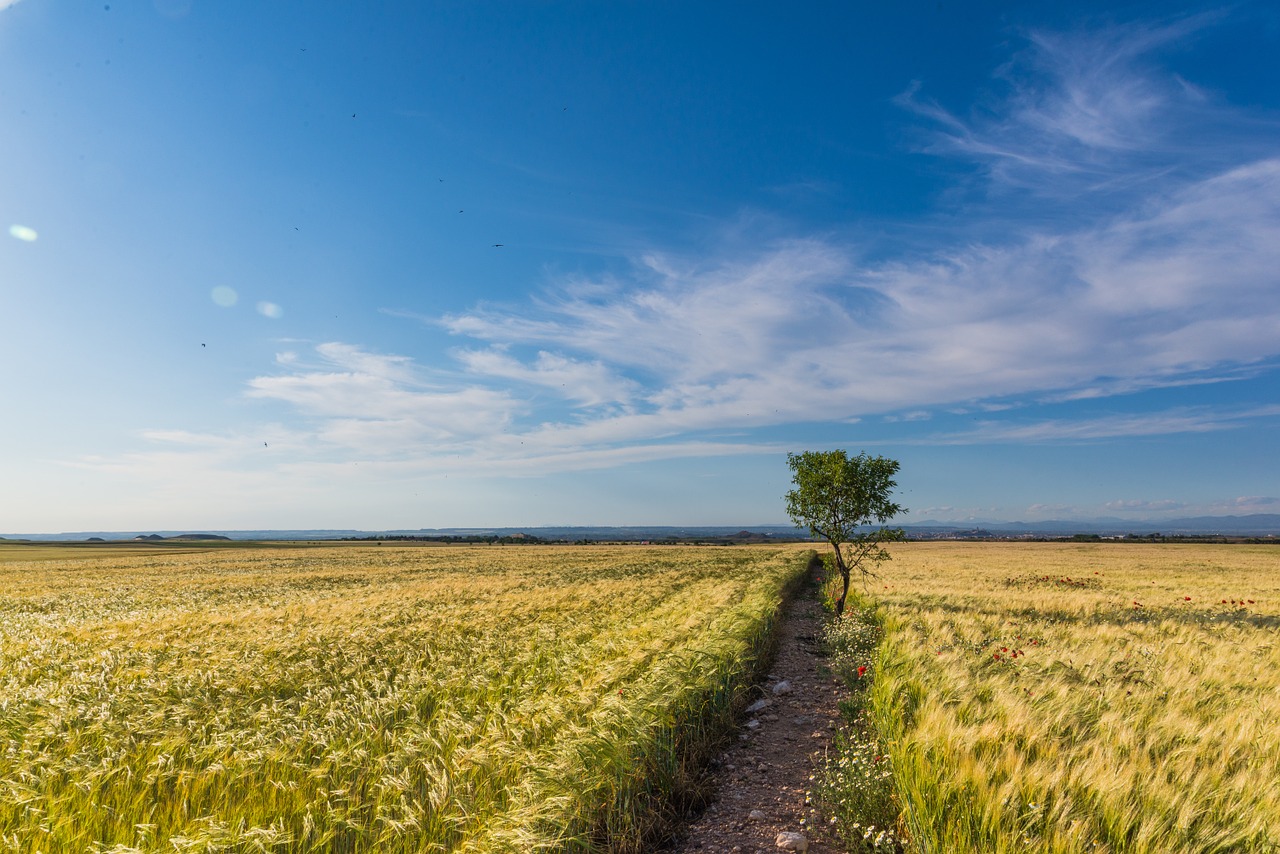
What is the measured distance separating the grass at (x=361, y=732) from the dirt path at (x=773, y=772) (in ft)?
1.37

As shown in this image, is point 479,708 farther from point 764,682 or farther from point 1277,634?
point 1277,634

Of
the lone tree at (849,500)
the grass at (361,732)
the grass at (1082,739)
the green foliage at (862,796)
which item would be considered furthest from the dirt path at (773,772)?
the lone tree at (849,500)

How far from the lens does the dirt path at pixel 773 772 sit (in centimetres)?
525

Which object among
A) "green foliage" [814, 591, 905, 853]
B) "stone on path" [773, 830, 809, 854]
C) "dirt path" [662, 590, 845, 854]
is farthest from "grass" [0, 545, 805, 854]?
"green foliage" [814, 591, 905, 853]

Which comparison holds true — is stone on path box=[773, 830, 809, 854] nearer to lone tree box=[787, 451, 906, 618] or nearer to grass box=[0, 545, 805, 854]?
grass box=[0, 545, 805, 854]

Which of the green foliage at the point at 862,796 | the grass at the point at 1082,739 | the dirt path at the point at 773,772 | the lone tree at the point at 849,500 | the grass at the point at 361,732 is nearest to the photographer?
the grass at the point at 1082,739

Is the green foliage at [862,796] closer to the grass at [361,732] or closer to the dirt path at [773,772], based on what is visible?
the dirt path at [773,772]

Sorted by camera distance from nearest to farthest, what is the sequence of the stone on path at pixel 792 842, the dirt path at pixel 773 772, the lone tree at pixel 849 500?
1. the stone on path at pixel 792 842
2. the dirt path at pixel 773 772
3. the lone tree at pixel 849 500

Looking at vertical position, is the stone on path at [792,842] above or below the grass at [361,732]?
below

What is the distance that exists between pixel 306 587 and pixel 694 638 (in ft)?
93.8

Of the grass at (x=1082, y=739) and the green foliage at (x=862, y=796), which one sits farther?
the green foliage at (x=862, y=796)

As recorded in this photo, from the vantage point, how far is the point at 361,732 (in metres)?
6.44

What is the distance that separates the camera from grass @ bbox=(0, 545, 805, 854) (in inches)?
178

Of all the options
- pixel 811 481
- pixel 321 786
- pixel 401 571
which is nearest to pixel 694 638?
pixel 321 786
